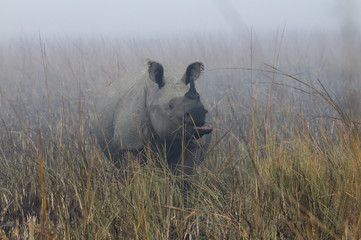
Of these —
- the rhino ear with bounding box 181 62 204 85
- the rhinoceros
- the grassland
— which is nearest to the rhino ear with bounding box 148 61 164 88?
the rhinoceros

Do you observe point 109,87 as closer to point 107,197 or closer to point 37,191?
point 37,191

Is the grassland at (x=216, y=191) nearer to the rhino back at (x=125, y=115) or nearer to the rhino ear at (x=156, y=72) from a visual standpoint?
the rhino back at (x=125, y=115)

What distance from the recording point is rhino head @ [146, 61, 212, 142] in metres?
2.80

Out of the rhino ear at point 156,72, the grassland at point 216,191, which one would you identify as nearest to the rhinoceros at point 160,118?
the rhino ear at point 156,72

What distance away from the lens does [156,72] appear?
3.26 m

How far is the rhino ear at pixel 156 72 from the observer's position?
10.5 feet

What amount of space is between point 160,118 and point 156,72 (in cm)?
37

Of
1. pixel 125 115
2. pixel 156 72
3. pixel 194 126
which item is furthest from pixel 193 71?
pixel 194 126

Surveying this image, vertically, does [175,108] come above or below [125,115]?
above

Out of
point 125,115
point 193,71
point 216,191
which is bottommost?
point 216,191

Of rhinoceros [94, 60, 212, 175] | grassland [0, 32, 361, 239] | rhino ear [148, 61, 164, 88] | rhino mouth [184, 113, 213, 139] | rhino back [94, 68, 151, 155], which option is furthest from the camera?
rhino back [94, 68, 151, 155]

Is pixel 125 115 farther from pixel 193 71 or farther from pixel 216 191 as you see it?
pixel 216 191

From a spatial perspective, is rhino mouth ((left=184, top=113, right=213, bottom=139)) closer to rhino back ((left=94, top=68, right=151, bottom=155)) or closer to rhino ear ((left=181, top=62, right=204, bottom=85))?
rhino back ((left=94, top=68, right=151, bottom=155))

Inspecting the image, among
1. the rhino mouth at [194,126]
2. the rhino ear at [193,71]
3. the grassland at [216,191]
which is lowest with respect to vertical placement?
the grassland at [216,191]
